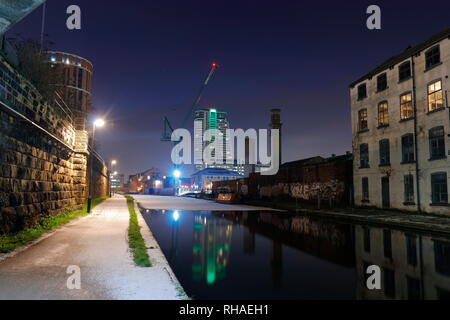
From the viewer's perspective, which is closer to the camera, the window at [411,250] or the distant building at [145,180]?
the window at [411,250]

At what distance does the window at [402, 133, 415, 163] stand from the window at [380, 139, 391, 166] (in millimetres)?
1387

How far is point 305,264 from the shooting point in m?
7.13

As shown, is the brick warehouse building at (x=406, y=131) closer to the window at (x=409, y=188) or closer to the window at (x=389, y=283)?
the window at (x=409, y=188)

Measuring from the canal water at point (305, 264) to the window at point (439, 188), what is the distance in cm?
797

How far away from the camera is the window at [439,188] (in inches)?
700

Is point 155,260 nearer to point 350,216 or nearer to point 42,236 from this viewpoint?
point 42,236

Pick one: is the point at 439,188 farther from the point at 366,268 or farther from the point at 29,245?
the point at 29,245

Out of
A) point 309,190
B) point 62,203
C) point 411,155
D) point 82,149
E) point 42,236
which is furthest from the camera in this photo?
point 309,190

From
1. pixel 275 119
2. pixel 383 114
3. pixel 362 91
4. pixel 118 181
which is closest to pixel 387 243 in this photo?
pixel 383 114

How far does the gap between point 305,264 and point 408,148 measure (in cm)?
1749

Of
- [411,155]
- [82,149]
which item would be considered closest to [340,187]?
[411,155]

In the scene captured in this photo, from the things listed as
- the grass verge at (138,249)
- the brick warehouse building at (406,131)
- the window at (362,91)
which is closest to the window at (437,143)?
the brick warehouse building at (406,131)

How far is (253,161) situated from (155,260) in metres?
45.6
